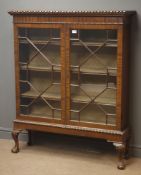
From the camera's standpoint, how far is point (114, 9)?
325 cm

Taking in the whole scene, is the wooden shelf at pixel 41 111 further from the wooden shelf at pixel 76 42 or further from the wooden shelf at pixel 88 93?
the wooden shelf at pixel 76 42

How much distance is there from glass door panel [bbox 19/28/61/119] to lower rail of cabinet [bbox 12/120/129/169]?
0.31 ft

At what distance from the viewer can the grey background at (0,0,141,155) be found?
3230 millimetres

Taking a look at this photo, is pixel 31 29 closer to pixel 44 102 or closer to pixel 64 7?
pixel 64 7

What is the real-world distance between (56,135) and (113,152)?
2.03 ft

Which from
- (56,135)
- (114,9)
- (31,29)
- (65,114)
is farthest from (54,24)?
(56,135)

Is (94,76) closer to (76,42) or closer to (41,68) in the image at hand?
(76,42)

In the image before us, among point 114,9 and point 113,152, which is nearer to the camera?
point 114,9

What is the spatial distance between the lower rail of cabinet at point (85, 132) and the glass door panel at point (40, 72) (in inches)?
3.7

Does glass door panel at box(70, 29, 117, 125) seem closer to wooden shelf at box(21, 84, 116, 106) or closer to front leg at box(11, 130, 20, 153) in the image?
wooden shelf at box(21, 84, 116, 106)

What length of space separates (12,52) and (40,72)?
0.48m

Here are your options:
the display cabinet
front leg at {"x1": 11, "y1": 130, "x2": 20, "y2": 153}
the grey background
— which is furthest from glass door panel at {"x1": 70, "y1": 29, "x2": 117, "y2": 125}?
front leg at {"x1": 11, "y1": 130, "x2": 20, "y2": 153}

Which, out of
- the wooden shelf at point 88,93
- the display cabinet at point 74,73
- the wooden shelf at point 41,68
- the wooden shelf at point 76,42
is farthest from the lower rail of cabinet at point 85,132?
the wooden shelf at point 76,42

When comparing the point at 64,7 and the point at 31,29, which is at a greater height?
the point at 64,7
